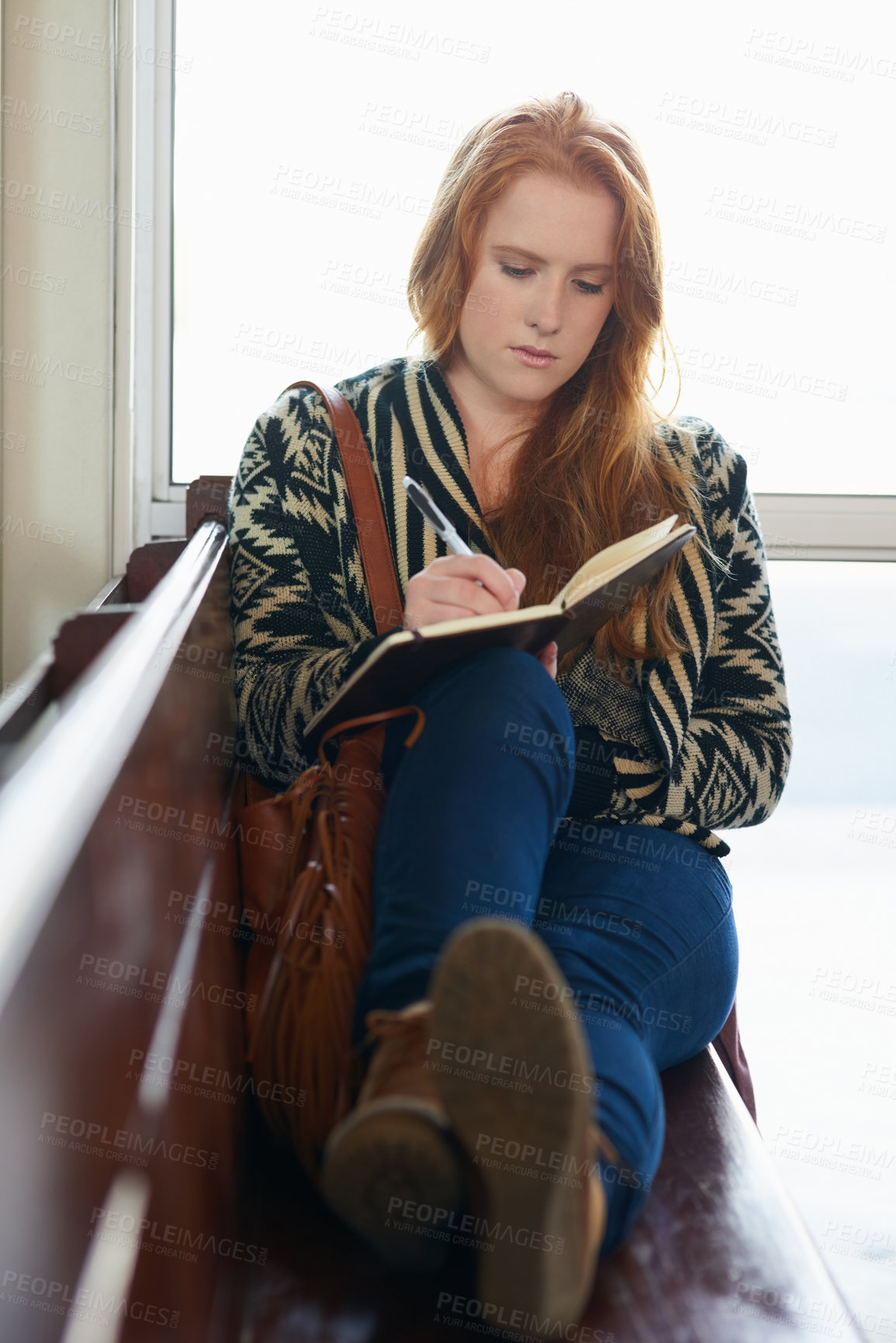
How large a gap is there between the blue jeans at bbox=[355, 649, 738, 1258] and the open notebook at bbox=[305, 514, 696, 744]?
0.06 feet

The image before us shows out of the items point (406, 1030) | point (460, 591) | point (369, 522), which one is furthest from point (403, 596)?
point (406, 1030)

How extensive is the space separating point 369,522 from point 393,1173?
804mm

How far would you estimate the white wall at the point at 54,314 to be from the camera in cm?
192

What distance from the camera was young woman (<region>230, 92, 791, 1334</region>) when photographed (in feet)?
1.76

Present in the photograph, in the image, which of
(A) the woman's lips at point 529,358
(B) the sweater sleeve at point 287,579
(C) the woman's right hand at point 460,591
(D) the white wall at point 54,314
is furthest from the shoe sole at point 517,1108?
(D) the white wall at point 54,314

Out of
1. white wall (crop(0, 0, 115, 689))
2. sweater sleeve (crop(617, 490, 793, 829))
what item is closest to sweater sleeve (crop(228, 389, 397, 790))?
sweater sleeve (crop(617, 490, 793, 829))

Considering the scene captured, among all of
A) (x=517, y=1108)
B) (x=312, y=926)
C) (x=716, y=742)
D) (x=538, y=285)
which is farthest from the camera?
(x=538, y=285)

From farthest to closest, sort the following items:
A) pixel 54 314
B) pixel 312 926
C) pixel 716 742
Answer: pixel 54 314
pixel 716 742
pixel 312 926

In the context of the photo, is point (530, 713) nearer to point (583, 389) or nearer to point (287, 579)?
point (287, 579)

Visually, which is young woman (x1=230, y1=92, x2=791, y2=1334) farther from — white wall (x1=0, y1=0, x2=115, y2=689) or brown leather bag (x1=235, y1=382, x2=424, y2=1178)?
white wall (x1=0, y1=0, x2=115, y2=689)

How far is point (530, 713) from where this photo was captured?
32.6 inches

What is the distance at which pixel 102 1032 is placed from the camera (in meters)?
0.46

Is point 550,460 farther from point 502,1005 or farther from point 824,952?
point 824,952

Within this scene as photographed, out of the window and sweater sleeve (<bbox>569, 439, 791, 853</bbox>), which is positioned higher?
the window
